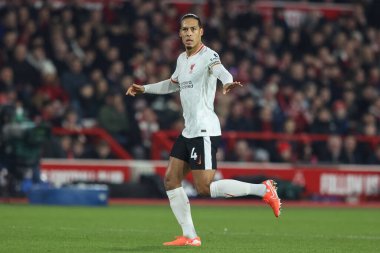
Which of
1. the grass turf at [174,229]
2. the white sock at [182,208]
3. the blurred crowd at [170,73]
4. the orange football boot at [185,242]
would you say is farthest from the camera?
the blurred crowd at [170,73]

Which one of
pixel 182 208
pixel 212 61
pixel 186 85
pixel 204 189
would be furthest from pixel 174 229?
pixel 212 61

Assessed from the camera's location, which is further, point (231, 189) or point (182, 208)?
point (182, 208)

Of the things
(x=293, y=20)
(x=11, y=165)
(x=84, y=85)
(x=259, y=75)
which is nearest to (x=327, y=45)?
(x=293, y=20)

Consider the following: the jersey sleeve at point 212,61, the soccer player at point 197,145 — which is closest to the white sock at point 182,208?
the soccer player at point 197,145

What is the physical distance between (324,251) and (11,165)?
10.2 m

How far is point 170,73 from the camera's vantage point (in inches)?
Answer: 884

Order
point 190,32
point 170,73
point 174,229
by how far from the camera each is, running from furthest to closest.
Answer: point 170,73 → point 174,229 → point 190,32

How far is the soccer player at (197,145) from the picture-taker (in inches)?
404

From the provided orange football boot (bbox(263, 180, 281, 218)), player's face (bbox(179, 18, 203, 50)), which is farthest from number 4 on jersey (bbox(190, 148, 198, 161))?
player's face (bbox(179, 18, 203, 50))

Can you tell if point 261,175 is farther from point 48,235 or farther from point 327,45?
point 48,235

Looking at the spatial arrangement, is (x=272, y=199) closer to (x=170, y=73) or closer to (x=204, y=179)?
(x=204, y=179)

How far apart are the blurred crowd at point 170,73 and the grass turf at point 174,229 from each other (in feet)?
10.6

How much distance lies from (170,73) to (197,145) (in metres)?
12.2

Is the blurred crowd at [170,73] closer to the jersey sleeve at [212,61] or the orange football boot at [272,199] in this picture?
the jersey sleeve at [212,61]
